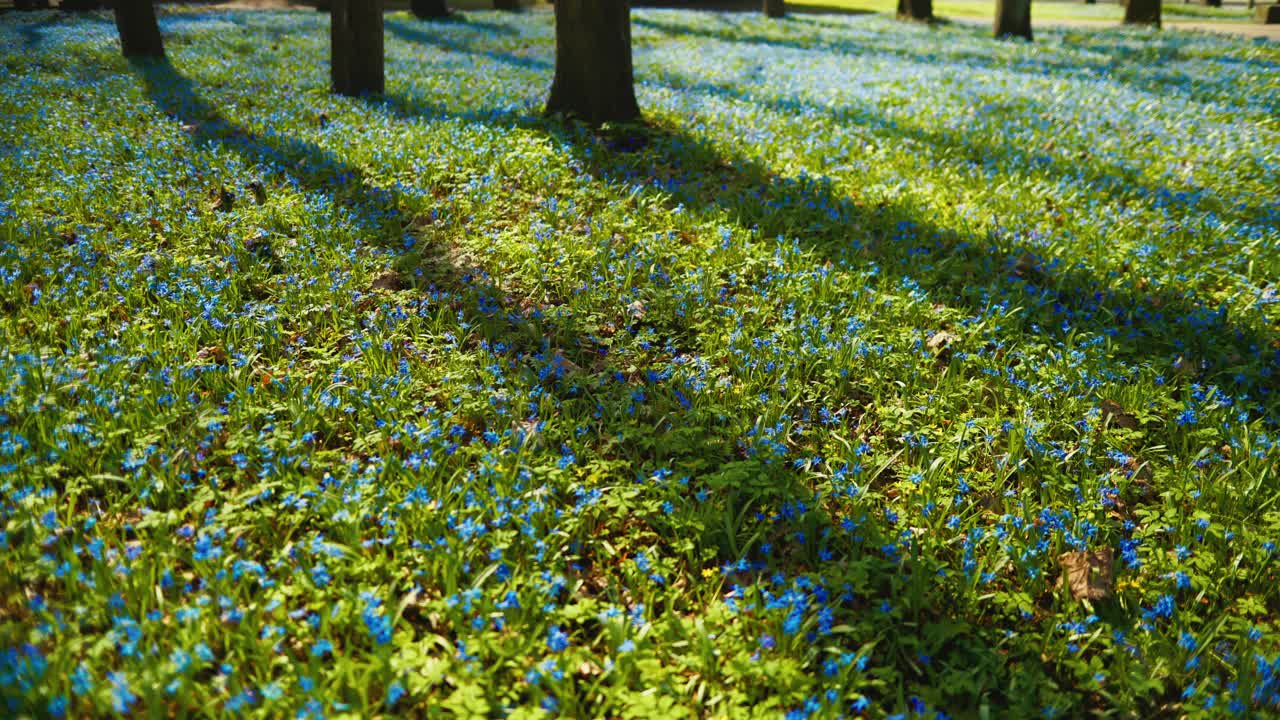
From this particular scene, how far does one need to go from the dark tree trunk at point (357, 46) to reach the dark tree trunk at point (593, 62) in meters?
2.91

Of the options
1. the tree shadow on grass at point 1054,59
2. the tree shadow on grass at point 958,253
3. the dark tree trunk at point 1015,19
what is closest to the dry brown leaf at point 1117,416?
the tree shadow on grass at point 958,253

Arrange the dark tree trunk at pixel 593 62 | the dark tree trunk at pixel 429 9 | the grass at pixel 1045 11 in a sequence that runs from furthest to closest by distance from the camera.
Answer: the grass at pixel 1045 11, the dark tree trunk at pixel 429 9, the dark tree trunk at pixel 593 62

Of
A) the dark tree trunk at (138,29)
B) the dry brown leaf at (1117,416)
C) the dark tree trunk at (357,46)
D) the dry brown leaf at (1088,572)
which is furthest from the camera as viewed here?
the dark tree trunk at (138,29)

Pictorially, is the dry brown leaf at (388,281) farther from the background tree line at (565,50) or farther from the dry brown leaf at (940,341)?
the background tree line at (565,50)

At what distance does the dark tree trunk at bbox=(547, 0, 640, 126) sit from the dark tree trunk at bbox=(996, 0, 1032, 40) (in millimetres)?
14944

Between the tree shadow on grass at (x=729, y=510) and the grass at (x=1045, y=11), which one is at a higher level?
the grass at (x=1045, y=11)

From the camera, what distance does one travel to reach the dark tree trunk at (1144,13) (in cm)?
2083

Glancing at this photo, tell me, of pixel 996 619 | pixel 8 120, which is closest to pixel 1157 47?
pixel 996 619

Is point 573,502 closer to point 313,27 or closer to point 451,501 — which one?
point 451,501

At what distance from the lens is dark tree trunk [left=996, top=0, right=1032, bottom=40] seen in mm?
18734

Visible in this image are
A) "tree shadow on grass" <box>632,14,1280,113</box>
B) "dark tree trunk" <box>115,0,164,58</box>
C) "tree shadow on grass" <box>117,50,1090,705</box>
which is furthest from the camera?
"dark tree trunk" <box>115,0,164,58</box>

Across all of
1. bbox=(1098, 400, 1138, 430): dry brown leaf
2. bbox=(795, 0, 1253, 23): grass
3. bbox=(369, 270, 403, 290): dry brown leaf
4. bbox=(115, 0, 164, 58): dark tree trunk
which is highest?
bbox=(795, 0, 1253, 23): grass

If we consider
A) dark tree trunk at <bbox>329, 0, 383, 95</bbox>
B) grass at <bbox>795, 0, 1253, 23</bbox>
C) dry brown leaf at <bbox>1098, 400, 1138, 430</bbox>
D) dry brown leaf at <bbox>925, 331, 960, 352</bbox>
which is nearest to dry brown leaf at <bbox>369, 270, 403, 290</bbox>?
dry brown leaf at <bbox>925, 331, 960, 352</bbox>

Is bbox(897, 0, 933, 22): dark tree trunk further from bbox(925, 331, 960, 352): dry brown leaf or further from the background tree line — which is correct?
bbox(925, 331, 960, 352): dry brown leaf
